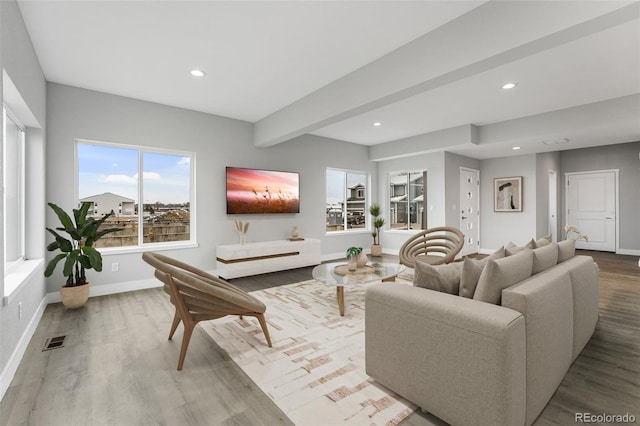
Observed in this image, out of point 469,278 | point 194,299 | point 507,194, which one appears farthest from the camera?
point 507,194

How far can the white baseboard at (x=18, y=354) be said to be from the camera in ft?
6.41

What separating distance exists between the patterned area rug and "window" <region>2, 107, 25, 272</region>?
2.08m

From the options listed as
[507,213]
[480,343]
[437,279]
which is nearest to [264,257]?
[437,279]

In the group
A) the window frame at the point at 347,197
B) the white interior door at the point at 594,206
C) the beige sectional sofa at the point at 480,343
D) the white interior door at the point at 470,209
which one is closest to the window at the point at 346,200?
the window frame at the point at 347,197

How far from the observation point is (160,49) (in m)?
2.94

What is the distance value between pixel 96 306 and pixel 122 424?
2502 mm

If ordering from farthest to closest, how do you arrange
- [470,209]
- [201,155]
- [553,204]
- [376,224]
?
1. [553,204]
2. [470,209]
3. [376,224]
4. [201,155]

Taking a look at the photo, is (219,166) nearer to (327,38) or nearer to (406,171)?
(327,38)

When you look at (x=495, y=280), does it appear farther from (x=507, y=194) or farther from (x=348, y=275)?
(x=507, y=194)

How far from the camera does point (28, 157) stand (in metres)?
3.39

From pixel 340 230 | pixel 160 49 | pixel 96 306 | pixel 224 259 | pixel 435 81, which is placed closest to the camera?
pixel 435 81

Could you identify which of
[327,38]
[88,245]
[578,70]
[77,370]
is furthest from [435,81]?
[88,245]

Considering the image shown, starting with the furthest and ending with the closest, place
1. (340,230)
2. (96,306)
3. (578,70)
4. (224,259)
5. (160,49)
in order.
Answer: (340,230), (224,259), (96,306), (578,70), (160,49)

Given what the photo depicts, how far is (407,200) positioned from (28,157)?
21.8ft
